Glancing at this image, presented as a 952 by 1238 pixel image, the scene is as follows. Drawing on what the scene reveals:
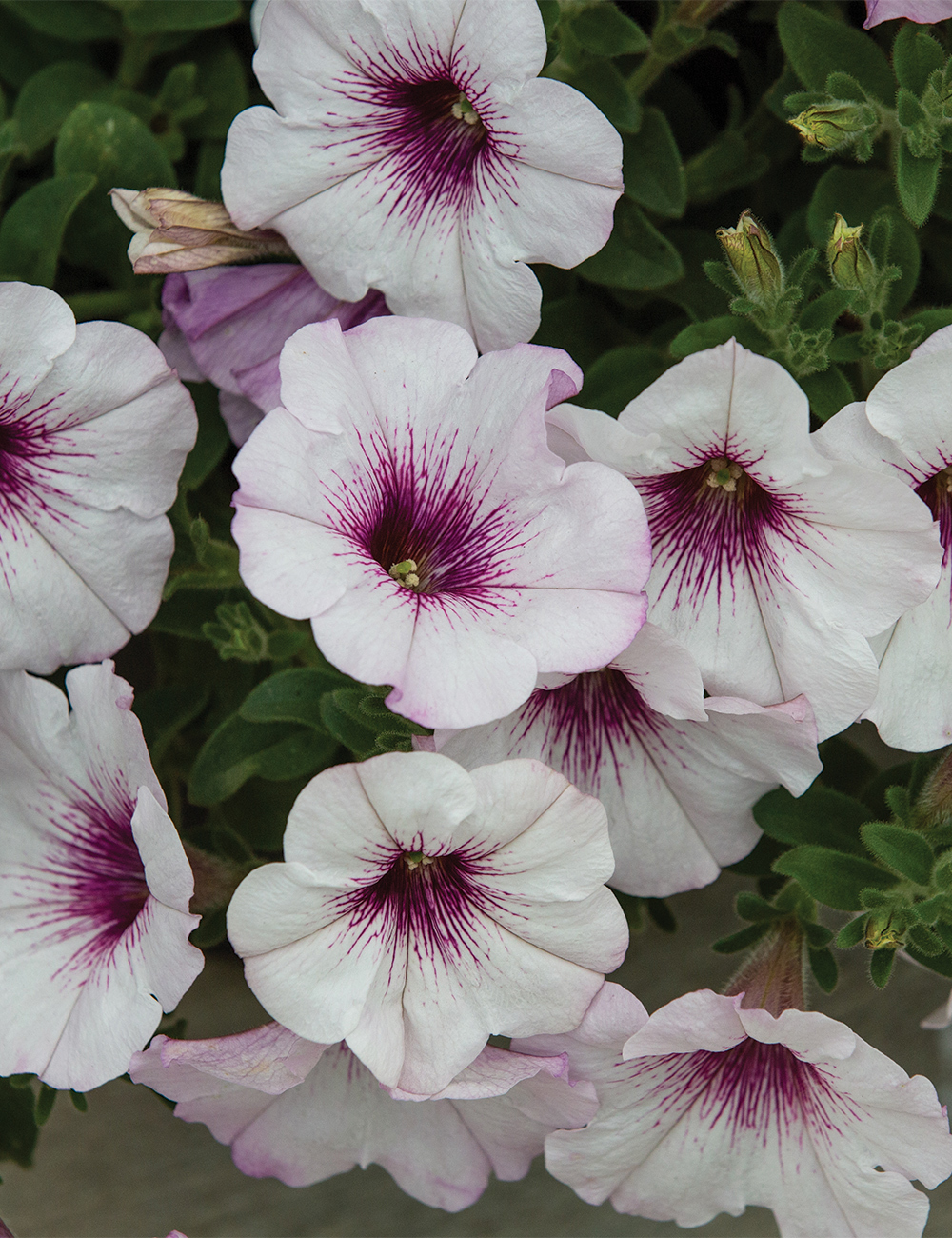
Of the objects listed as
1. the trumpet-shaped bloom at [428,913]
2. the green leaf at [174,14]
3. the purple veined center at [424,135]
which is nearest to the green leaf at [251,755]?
the trumpet-shaped bloom at [428,913]

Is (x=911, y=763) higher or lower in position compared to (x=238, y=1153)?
higher

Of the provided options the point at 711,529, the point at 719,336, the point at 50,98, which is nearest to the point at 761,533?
the point at 711,529

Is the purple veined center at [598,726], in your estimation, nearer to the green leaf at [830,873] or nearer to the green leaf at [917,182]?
the green leaf at [830,873]

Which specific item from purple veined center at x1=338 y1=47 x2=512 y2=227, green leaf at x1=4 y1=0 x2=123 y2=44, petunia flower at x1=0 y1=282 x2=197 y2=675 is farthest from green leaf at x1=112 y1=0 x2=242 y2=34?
petunia flower at x1=0 y1=282 x2=197 y2=675

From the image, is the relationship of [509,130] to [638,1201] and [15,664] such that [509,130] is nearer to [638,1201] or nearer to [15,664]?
[15,664]

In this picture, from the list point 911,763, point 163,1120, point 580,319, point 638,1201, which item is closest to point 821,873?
point 911,763
